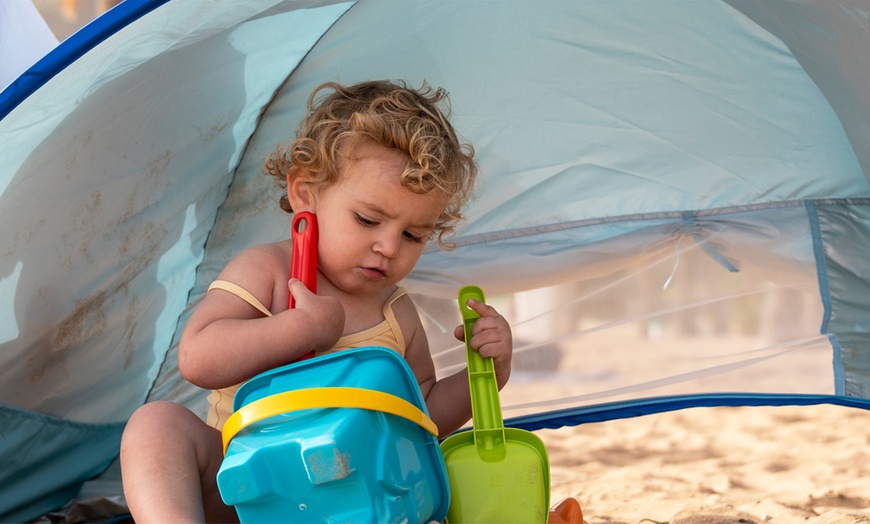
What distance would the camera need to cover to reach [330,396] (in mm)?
860

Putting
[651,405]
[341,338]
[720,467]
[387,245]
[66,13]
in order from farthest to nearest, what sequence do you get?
[66,13]
[720,467]
[651,405]
[341,338]
[387,245]

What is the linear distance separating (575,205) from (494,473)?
0.69 m

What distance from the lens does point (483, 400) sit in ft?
3.84

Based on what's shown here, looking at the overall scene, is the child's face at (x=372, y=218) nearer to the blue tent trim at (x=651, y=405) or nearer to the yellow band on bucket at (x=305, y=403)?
the yellow band on bucket at (x=305, y=403)

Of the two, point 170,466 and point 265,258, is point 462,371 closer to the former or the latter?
point 265,258

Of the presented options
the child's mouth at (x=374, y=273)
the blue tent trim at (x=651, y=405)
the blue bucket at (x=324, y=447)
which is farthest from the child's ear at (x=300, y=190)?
the blue tent trim at (x=651, y=405)

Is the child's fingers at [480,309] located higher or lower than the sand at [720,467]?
higher

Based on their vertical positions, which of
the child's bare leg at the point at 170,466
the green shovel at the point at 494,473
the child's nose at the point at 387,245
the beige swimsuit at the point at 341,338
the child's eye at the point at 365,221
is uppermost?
the child's eye at the point at 365,221

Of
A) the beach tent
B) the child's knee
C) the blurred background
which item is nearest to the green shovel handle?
the child's knee

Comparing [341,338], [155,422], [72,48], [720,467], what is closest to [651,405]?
[720,467]

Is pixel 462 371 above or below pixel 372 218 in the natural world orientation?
below

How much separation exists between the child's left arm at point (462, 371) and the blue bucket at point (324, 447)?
0.29m

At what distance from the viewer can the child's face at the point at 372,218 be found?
1.15m

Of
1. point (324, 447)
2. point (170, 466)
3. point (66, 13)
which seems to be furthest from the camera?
point (66, 13)
